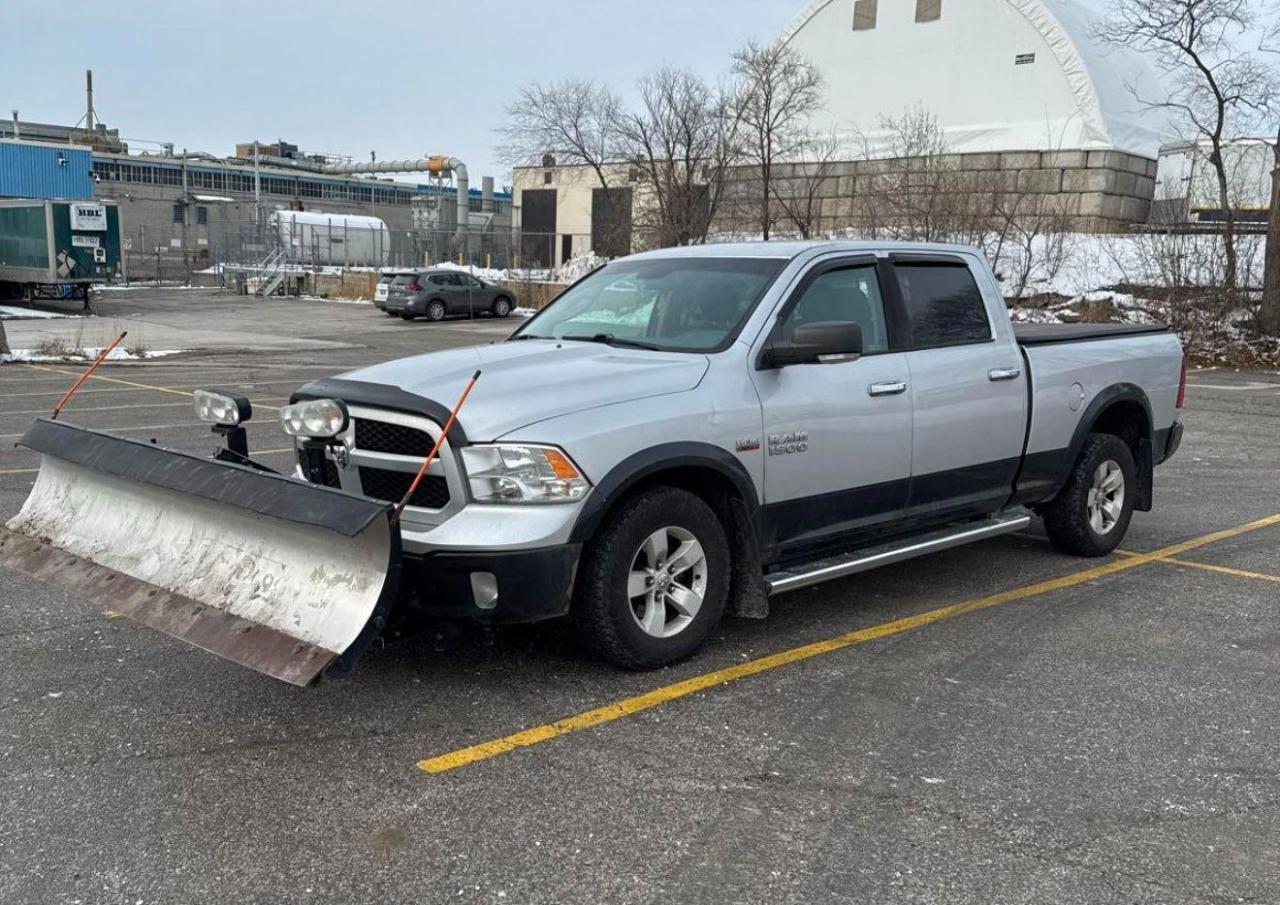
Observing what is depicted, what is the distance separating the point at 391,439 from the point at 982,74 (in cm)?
4188

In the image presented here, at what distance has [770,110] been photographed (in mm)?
40781

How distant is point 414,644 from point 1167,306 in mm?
23389

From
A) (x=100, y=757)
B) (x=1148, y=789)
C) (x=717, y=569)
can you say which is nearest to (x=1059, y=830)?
(x=1148, y=789)

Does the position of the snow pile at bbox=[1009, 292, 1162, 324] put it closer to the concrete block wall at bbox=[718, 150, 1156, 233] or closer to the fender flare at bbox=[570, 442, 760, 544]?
the concrete block wall at bbox=[718, 150, 1156, 233]

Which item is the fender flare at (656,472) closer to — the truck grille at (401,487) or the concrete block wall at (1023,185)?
the truck grille at (401,487)

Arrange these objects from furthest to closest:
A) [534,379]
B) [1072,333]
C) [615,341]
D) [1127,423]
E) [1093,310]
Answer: [1093,310] < [1127,423] < [1072,333] < [615,341] < [534,379]

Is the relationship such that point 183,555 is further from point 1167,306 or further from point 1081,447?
point 1167,306

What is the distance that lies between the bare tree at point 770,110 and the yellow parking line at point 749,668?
3192 centimetres

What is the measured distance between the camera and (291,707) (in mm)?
4453

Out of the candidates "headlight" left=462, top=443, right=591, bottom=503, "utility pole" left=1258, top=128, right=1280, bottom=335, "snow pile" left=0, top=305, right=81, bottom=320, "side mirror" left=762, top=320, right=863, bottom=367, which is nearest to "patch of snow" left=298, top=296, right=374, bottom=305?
"snow pile" left=0, top=305, right=81, bottom=320

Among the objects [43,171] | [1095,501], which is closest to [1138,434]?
[1095,501]

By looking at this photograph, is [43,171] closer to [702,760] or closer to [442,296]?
[442,296]

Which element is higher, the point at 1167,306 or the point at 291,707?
the point at 1167,306

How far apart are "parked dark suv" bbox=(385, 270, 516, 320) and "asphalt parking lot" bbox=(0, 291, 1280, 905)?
3086 cm
